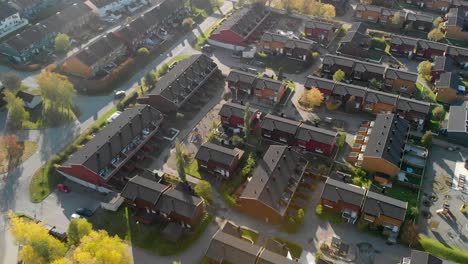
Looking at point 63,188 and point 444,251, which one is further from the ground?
point 444,251

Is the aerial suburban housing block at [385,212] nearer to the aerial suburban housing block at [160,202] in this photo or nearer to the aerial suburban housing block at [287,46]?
the aerial suburban housing block at [160,202]

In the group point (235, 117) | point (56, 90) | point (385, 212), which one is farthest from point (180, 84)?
point (385, 212)

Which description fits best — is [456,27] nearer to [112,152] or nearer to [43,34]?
[112,152]

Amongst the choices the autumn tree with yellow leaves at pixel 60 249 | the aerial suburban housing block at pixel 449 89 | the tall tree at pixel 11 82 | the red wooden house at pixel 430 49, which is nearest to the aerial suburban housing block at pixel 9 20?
the tall tree at pixel 11 82

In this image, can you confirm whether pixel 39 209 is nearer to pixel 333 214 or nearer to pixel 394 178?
pixel 333 214

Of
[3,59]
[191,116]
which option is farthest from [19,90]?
[191,116]
